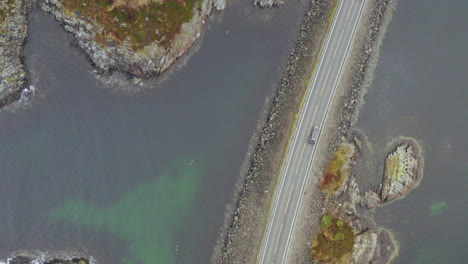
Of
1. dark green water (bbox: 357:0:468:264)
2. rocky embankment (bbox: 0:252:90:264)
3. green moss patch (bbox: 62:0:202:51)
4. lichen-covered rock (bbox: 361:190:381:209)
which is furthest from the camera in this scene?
dark green water (bbox: 357:0:468:264)

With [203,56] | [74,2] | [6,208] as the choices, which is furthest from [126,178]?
[74,2]

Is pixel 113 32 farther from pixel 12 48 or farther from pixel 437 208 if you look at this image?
pixel 437 208

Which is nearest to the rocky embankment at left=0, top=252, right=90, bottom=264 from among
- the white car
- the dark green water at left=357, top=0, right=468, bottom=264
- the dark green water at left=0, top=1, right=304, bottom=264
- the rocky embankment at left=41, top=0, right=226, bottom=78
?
the dark green water at left=0, top=1, right=304, bottom=264

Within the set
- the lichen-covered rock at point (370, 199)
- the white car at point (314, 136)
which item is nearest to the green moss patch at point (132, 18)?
the white car at point (314, 136)

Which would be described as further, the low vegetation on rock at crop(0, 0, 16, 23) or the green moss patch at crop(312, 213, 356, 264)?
the low vegetation on rock at crop(0, 0, 16, 23)

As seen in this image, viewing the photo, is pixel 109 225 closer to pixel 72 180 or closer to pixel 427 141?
pixel 72 180

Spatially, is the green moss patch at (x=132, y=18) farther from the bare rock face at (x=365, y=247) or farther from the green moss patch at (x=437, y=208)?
the green moss patch at (x=437, y=208)

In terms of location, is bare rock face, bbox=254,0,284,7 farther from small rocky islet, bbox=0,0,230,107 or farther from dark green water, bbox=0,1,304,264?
Answer: small rocky islet, bbox=0,0,230,107
